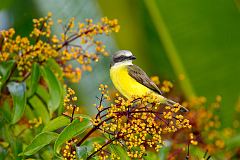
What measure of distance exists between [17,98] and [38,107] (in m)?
0.19

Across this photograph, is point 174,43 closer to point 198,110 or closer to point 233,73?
point 233,73

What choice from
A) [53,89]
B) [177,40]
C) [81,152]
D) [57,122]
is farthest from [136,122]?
[177,40]

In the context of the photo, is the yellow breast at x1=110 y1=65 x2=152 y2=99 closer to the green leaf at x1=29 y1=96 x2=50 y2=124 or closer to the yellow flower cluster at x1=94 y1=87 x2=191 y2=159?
the yellow flower cluster at x1=94 y1=87 x2=191 y2=159

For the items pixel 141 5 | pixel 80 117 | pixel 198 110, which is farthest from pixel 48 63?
pixel 141 5

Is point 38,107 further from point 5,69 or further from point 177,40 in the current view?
point 177,40

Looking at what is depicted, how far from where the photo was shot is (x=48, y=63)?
6.38ft

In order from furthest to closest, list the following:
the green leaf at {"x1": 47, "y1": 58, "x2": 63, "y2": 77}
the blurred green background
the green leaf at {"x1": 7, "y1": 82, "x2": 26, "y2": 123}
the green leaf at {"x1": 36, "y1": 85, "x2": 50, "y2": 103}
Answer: the blurred green background
the green leaf at {"x1": 36, "y1": 85, "x2": 50, "y2": 103}
the green leaf at {"x1": 47, "y1": 58, "x2": 63, "y2": 77}
the green leaf at {"x1": 7, "y1": 82, "x2": 26, "y2": 123}

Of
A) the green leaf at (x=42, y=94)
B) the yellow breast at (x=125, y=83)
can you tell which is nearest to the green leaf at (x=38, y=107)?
the green leaf at (x=42, y=94)

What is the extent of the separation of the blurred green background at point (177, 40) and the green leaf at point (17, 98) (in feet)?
3.26

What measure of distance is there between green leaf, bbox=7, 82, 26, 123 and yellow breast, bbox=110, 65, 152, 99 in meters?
0.32

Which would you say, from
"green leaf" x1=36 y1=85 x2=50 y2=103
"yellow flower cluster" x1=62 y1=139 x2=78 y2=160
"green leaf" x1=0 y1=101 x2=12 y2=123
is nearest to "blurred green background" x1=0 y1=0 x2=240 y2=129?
"green leaf" x1=36 y1=85 x2=50 y2=103

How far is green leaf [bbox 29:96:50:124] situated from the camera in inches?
78.3

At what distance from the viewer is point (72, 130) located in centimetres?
157

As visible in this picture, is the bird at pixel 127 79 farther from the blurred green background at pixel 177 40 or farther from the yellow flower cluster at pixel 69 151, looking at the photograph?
the blurred green background at pixel 177 40
